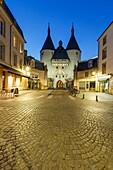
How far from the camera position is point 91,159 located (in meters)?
2.20

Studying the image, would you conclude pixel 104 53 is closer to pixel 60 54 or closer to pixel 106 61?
pixel 106 61

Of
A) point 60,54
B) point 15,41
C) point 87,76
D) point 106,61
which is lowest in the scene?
point 87,76

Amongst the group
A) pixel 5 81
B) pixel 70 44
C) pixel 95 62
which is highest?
pixel 70 44

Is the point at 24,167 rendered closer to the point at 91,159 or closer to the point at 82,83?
the point at 91,159

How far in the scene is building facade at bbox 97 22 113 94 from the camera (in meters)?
17.8

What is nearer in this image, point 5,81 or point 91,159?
point 91,159

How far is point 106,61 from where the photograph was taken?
63.9ft

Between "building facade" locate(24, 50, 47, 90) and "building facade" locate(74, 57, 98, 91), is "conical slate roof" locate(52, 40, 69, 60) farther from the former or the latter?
"building facade" locate(74, 57, 98, 91)

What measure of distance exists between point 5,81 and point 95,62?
20.8 meters

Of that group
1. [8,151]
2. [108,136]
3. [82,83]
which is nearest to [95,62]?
[82,83]

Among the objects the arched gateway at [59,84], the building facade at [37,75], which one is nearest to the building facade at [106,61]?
the building facade at [37,75]

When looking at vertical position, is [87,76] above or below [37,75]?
below

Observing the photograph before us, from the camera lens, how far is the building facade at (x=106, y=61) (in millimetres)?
17797

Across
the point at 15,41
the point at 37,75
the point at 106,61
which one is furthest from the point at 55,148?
the point at 37,75
